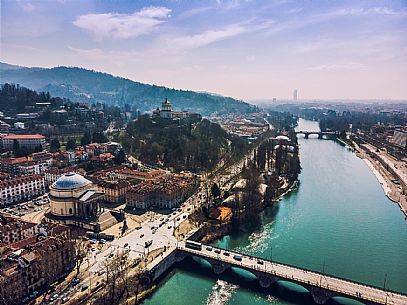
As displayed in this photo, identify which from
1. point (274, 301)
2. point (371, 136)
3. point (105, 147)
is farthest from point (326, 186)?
point (371, 136)

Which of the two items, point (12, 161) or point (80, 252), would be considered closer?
point (80, 252)

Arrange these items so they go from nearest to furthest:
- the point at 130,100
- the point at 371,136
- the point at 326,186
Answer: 1. the point at 326,186
2. the point at 371,136
3. the point at 130,100

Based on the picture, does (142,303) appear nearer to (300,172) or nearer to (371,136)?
(300,172)

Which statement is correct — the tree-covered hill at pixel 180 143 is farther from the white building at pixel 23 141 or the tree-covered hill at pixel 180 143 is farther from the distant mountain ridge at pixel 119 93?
the distant mountain ridge at pixel 119 93

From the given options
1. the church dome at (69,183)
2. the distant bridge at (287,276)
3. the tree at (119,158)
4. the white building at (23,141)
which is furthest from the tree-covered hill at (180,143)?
the distant bridge at (287,276)

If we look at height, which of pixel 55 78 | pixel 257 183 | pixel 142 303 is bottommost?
pixel 142 303

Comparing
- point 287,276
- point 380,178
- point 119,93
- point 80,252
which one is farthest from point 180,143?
point 119,93

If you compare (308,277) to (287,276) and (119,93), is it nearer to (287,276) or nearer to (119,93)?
(287,276)
